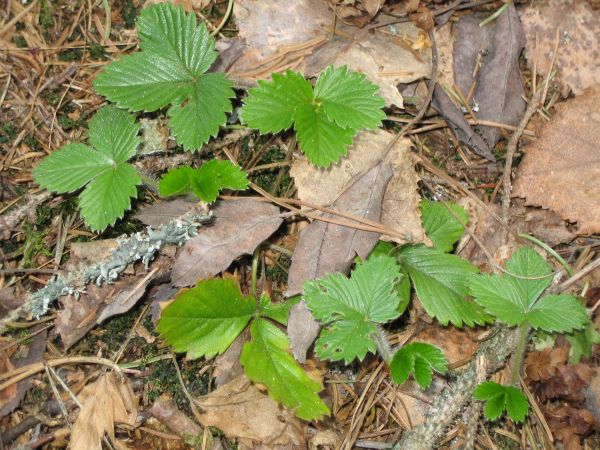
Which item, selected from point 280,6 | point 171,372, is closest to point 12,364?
point 171,372

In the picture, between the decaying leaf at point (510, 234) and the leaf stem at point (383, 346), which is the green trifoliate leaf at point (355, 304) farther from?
the decaying leaf at point (510, 234)

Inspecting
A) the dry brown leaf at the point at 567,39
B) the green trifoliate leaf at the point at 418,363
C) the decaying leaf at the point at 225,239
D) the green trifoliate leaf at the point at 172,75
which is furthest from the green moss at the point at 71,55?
the dry brown leaf at the point at 567,39

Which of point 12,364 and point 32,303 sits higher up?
point 32,303

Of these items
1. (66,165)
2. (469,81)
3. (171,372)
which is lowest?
(171,372)

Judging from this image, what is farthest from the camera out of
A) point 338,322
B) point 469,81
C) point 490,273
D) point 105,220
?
point 469,81

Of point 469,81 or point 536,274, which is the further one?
point 469,81

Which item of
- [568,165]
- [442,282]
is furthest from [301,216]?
[568,165]

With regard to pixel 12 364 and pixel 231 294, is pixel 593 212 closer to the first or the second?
pixel 231 294

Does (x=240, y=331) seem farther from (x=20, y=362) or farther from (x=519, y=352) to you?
(x=519, y=352)
